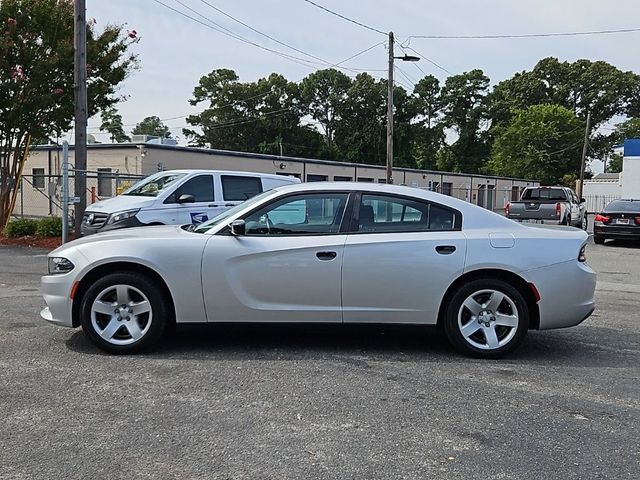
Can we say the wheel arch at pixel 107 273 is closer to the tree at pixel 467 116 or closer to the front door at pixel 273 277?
the front door at pixel 273 277

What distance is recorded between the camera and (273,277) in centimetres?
539

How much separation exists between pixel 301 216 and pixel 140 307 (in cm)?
160

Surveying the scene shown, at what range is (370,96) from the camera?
2815 inches

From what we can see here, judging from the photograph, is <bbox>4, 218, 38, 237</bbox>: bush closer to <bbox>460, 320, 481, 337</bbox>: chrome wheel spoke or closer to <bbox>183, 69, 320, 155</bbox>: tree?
<bbox>460, 320, 481, 337</bbox>: chrome wheel spoke

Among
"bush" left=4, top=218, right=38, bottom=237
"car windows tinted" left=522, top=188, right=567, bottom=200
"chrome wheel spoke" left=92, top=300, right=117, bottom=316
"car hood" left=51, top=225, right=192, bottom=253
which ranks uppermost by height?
"car windows tinted" left=522, top=188, right=567, bottom=200

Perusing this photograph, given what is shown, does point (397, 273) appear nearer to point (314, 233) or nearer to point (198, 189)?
point (314, 233)

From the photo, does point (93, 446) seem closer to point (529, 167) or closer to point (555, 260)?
point (555, 260)

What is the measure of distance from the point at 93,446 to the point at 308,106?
71278mm

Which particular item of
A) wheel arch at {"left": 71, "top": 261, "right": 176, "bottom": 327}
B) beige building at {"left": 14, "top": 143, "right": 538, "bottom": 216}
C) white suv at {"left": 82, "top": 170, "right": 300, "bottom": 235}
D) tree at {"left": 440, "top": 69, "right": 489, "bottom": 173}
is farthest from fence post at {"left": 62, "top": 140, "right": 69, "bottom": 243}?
tree at {"left": 440, "top": 69, "right": 489, "bottom": 173}

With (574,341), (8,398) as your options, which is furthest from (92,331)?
(574,341)

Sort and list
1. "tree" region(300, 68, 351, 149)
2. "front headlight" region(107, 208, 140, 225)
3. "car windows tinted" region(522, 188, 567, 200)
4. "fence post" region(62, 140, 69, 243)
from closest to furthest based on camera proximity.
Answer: "front headlight" region(107, 208, 140, 225) < "fence post" region(62, 140, 69, 243) < "car windows tinted" region(522, 188, 567, 200) < "tree" region(300, 68, 351, 149)

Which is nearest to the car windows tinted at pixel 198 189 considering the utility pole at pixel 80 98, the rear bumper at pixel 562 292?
the utility pole at pixel 80 98

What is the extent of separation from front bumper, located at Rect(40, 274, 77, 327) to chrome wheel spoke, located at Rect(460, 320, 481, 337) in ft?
11.1

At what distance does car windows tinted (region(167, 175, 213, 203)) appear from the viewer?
38.6 ft
